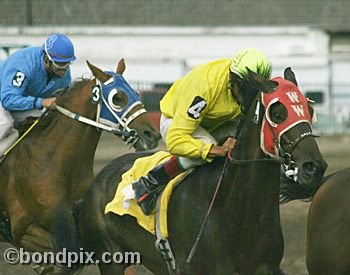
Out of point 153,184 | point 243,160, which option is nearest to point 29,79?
point 153,184

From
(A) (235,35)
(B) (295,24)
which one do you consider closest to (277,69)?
(A) (235,35)

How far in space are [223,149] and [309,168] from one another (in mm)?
709

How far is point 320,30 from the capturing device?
24.4 metres

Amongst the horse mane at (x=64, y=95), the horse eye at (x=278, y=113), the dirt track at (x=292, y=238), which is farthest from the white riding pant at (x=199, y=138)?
the dirt track at (x=292, y=238)

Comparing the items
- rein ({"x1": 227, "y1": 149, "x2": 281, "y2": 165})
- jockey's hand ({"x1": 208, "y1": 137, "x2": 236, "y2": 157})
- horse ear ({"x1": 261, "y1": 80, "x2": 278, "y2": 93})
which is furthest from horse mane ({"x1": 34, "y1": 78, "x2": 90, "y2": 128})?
horse ear ({"x1": 261, "y1": 80, "x2": 278, "y2": 93})

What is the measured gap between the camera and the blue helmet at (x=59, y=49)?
6488mm

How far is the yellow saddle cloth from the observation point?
521 centimetres

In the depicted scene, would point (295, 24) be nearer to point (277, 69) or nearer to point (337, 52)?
point (337, 52)

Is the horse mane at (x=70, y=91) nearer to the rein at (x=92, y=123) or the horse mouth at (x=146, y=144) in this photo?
the rein at (x=92, y=123)

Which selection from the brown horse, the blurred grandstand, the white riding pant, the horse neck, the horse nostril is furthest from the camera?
the blurred grandstand

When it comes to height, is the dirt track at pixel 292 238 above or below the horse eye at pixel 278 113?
below

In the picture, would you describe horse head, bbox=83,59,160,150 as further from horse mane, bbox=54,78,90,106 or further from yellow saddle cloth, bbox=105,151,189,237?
yellow saddle cloth, bbox=105,151,189,237

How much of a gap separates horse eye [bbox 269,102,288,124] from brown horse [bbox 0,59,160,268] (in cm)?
165

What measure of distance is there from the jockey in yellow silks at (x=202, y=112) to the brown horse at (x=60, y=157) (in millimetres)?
871
